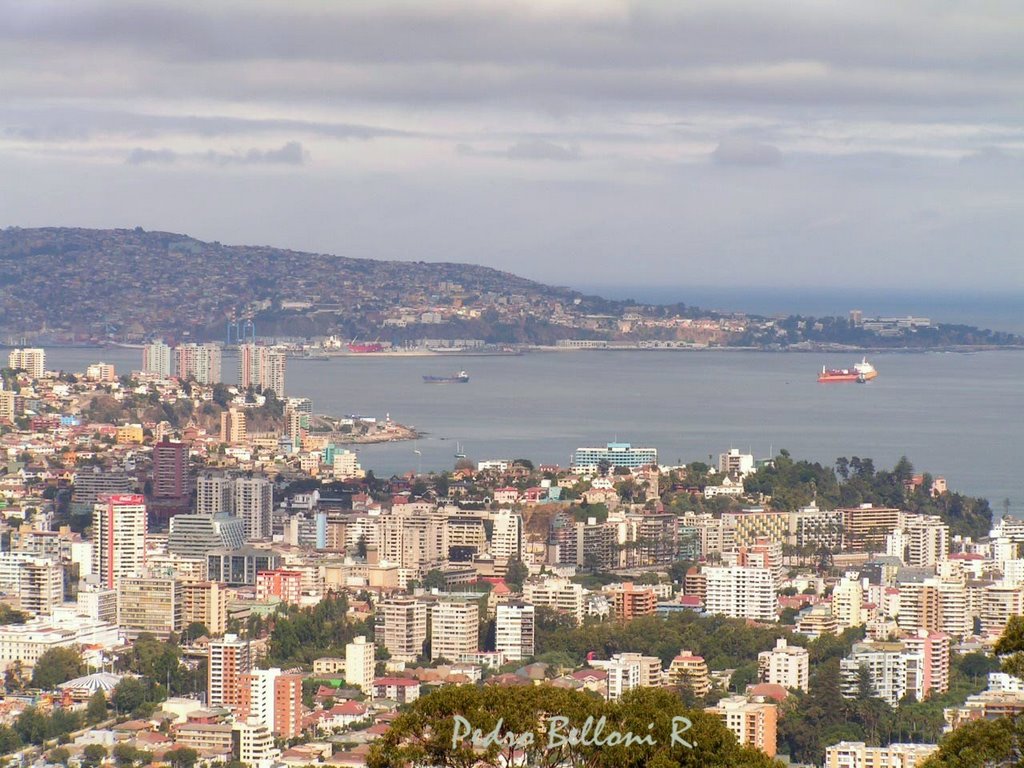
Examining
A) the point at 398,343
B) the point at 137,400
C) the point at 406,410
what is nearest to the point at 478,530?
the point at 137,400

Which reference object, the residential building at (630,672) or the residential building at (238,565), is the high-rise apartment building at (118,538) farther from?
the residential building at (630,672)

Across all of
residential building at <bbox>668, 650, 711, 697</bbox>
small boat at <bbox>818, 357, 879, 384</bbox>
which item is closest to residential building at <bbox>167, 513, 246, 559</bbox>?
residential building at <bbox>668, 650, 711, 697</bbox>

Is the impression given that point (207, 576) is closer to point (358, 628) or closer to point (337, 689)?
point (358, 628)

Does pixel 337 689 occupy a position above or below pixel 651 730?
below

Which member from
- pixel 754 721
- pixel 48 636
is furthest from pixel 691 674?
pixel 48 636

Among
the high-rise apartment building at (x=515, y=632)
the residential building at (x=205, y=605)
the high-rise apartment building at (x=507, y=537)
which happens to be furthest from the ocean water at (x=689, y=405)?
the residential building at (x=205, y=605)

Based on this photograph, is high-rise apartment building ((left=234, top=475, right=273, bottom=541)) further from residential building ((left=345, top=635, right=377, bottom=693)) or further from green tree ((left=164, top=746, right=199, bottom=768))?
green tree ((left=164, top=746, right=199, bottom=768))

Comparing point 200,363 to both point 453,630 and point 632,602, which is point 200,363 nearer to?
point 632,602
